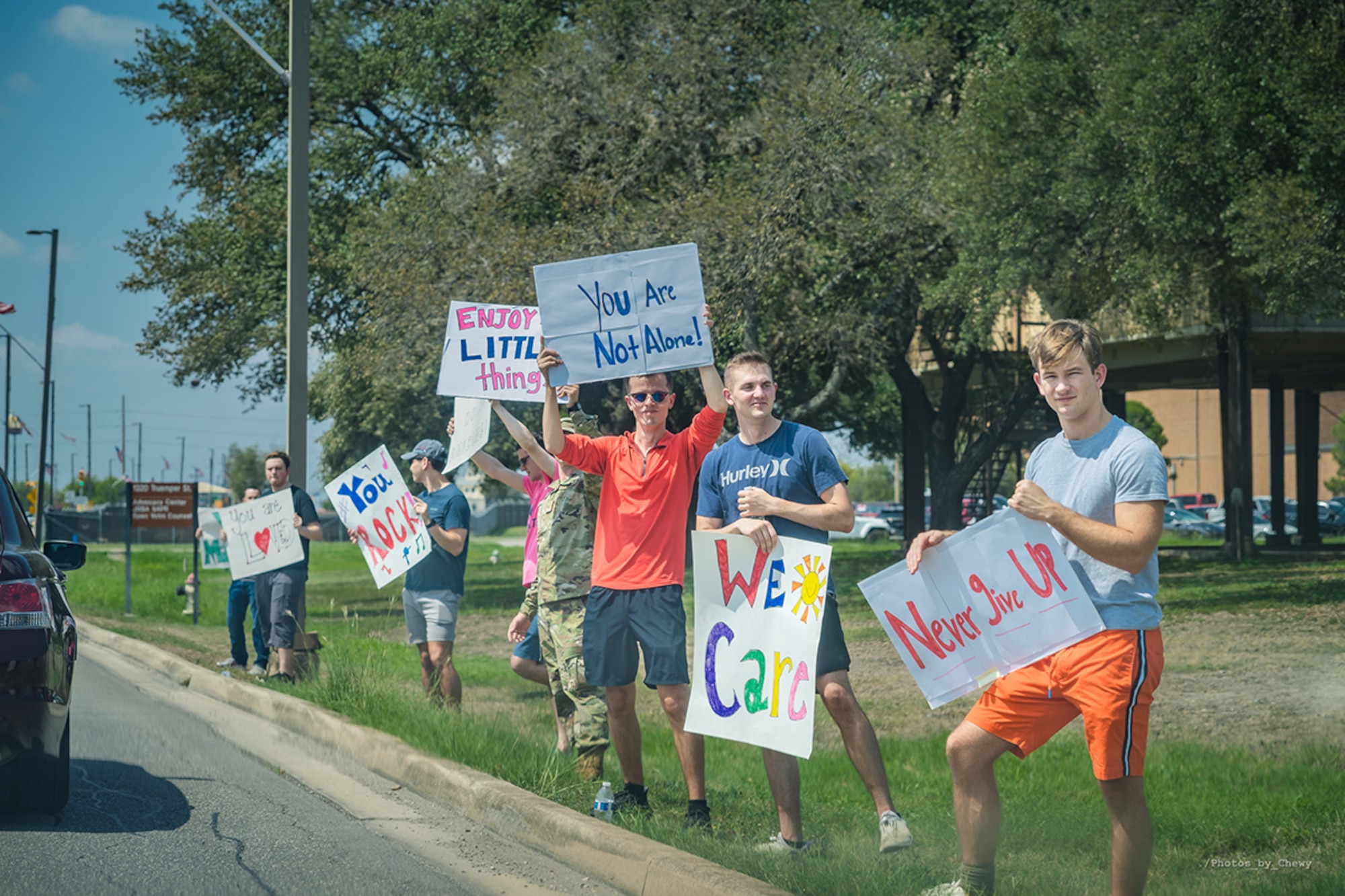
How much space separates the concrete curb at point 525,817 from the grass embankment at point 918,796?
135 millimetres

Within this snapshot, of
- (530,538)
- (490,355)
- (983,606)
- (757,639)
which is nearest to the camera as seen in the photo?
(983,606)

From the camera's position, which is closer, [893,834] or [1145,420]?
[893,834]

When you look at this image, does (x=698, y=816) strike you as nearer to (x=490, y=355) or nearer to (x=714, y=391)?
(x=714, y=391)

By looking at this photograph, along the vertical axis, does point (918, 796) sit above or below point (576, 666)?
below

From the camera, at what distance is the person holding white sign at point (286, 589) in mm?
10688

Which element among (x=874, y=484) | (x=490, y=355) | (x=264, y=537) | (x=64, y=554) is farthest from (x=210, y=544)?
(x=874, y=484)

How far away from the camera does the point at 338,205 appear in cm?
2811

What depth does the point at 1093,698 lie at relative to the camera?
415 cm

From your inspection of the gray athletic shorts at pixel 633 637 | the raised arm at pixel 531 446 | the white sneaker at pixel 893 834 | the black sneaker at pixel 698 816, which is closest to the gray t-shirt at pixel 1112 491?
the white sneaker at pixel 893 834

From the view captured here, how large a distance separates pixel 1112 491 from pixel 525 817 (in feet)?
10.7

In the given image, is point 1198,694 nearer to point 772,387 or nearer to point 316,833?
point 772,387

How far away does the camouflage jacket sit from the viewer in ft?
22.9

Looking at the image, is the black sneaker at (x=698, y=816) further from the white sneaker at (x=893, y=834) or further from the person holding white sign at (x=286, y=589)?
the person holding white sign at (x=286, y=589)

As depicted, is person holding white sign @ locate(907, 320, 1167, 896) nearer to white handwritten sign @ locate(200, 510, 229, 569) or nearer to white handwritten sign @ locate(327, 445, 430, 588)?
white handwritten sign @ locate(327, 445, 430, 588)
